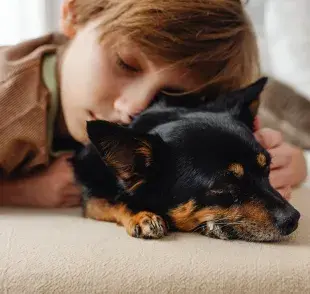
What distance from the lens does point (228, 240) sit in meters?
1.07

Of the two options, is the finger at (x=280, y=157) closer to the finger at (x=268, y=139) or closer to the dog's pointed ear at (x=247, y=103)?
the finger at (x=268, y=139)

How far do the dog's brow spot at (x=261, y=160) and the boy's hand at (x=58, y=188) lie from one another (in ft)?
1.70

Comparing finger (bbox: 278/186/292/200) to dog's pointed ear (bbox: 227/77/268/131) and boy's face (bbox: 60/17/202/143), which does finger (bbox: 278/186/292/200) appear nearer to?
dog's pointed ear (bbox: 227/77/268/131)

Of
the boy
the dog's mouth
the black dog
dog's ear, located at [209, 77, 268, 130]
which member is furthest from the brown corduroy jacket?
the dog's mouth

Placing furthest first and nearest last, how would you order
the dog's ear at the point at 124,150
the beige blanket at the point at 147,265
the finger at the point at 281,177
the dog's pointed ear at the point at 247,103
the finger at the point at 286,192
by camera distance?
the finger at the point at 281,177 < the finger at the point at 286,192 < the dog's pointed ear at the point at 247,103 < the dog's ear at the point at 124,150 < the beige blanket at the point at 147,265

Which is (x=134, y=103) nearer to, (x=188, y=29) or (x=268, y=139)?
(x=188, y=29)

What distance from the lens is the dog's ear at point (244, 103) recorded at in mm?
1289

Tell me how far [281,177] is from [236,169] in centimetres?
51

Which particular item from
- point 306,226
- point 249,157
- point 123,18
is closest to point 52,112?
point 123,18

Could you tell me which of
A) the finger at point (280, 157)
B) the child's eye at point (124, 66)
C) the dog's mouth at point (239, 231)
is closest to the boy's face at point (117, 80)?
the child's eye at point (124, 66)

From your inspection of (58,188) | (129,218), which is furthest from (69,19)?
(129,218)

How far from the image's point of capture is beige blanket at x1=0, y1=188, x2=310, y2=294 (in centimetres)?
90

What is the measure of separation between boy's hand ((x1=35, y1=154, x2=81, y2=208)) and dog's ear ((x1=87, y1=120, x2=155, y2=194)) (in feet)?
1.03

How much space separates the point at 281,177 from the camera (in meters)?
1.54
